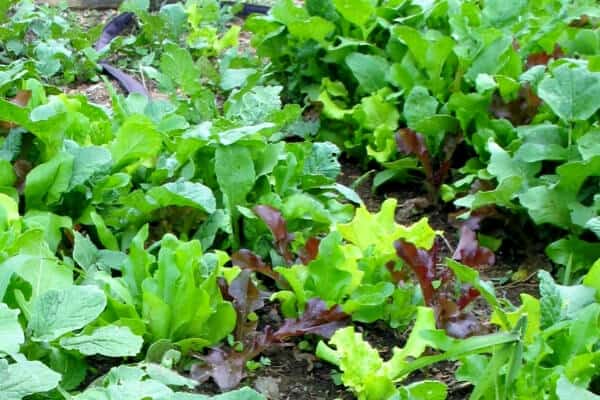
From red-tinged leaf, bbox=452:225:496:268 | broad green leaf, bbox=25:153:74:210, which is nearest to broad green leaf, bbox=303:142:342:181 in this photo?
red-tinged leaf, bbox=452:225:496:268

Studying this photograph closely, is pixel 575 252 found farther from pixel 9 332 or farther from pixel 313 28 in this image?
pixel 9 332

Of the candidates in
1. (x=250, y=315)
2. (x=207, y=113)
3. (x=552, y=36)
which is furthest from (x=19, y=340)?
(x=552, y=36)

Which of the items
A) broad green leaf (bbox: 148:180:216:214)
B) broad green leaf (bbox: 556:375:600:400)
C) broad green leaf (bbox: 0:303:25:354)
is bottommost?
broad green leaf (bbox: 556:375:600:400)

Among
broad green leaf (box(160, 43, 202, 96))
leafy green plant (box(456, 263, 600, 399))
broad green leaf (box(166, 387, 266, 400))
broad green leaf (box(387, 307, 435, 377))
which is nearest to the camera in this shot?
broad green leaf (box(166, 387, 266, 400))

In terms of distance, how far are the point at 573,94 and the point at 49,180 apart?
149 cm

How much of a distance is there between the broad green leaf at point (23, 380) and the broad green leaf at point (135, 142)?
3.08ft

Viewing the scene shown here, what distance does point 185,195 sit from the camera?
Result: 2387 millimetres

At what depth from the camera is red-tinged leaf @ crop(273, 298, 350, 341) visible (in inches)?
87.0

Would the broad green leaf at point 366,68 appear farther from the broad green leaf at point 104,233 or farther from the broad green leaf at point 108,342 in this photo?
the broad green leaf at point 108,342

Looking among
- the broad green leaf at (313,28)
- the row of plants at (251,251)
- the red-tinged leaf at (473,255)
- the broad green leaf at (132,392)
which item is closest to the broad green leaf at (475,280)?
the row of plants at (251,251)

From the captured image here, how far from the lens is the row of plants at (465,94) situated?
2.69 metres

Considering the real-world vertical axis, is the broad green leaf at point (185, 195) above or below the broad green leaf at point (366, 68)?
above

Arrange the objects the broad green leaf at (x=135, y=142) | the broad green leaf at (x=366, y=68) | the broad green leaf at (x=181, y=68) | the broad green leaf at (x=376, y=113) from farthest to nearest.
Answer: the broad green leaf at (x=366, y=68) → the broad green leaf at (x=376, y=113) → the broad green leaf at (x=181, y=68) → the broad green leaf at (x=135, y=142)

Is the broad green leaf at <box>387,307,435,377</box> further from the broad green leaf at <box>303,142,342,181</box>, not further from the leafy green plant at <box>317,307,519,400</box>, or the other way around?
the broad green leaf at <box>303,142,342,181</box>
